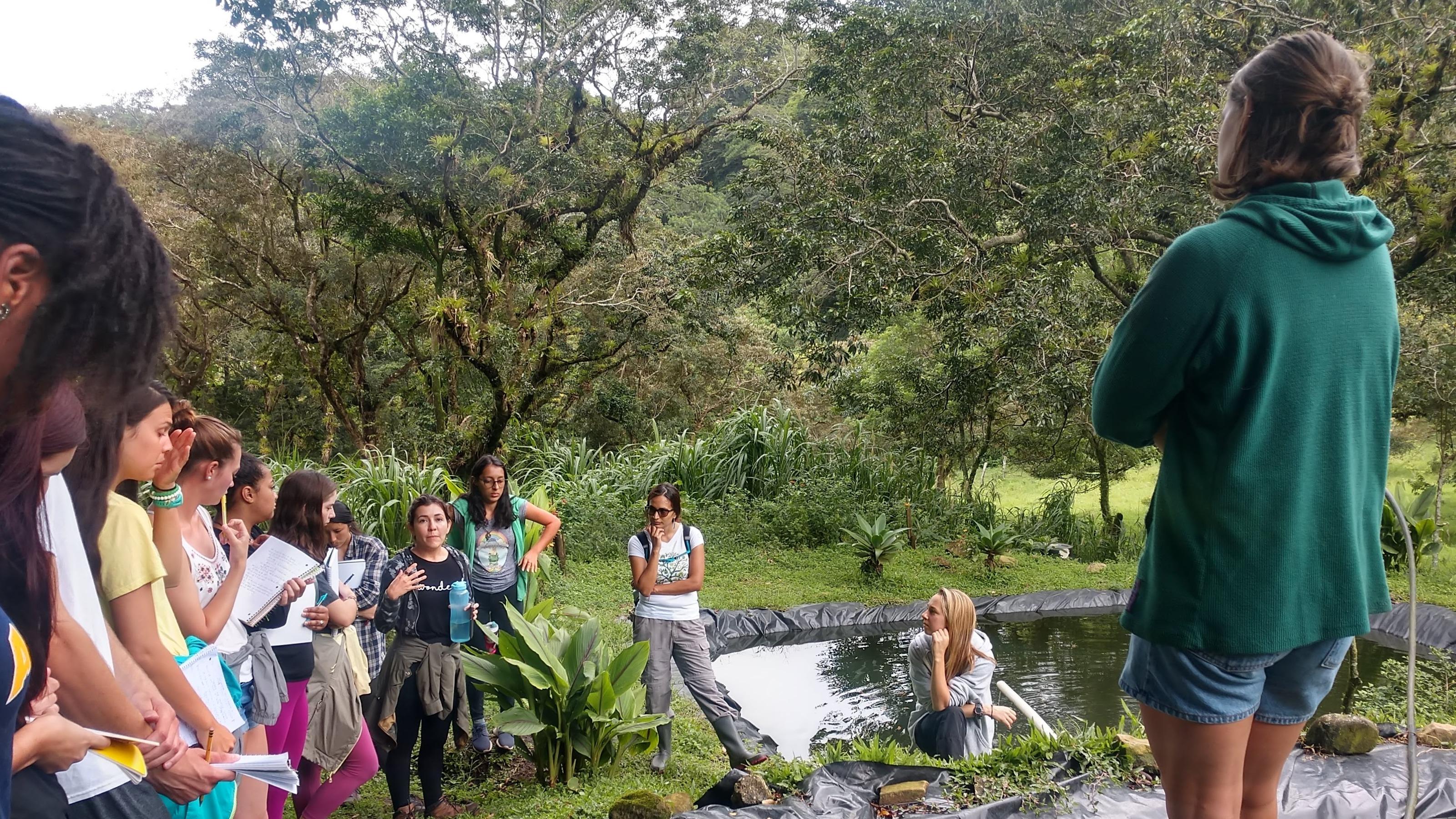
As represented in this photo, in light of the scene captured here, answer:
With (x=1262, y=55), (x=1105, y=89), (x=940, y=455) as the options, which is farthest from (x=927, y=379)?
(x=1262, y=55)

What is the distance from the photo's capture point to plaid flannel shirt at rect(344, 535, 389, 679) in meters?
3.72

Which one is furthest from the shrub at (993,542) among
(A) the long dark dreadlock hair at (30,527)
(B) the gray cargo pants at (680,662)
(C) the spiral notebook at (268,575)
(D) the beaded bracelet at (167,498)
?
(A) the long dark dreadlock hair at (30,527)

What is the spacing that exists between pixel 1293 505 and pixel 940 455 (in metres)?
9.30

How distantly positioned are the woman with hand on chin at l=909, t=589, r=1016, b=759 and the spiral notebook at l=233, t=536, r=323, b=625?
7.70 ft

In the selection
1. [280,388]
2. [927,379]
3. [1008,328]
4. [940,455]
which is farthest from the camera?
[280,388]

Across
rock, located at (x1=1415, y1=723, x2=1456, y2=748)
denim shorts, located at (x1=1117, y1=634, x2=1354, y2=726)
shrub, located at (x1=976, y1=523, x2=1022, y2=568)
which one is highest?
denim shorts, located at (x1=1117, y1=634, x2=1354, y2=726)

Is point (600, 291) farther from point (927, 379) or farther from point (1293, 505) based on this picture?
point (1293, 505)

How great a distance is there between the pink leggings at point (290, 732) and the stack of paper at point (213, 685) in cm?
94

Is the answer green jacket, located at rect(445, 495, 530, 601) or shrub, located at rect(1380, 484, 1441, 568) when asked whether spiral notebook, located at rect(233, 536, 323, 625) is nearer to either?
green jacket, located at rect(445, 495, 530, 601)

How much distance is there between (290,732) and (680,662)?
74.7 inches

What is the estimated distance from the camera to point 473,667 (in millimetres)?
3951

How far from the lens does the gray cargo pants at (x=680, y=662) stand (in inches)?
174

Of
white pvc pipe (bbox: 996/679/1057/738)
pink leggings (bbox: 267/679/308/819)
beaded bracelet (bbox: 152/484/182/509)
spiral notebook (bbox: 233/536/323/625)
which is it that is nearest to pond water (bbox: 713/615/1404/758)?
white pvc pipe (bbox: 996/679/1057/738)

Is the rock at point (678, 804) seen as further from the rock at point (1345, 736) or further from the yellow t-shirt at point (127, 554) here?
the rock at point (1345, 736)
